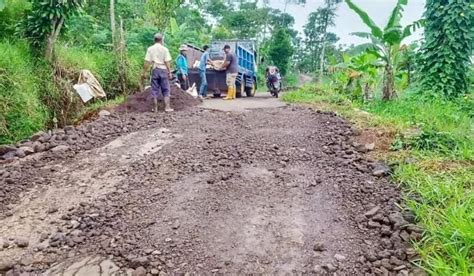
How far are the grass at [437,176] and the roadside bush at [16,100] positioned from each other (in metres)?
5.24

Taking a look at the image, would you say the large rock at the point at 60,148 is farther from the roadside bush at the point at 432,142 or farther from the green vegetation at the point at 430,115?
the roadside bush at the point at 432,142

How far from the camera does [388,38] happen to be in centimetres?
764

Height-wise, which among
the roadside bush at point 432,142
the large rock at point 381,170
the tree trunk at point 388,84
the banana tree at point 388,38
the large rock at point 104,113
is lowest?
the large rock at point 381,170

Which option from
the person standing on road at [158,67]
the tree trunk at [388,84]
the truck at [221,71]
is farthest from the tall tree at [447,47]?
the truck at [221,71]

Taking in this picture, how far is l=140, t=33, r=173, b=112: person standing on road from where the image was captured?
7719mm

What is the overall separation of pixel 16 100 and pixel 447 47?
8.14 meters

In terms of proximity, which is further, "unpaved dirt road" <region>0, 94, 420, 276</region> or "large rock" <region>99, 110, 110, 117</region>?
"large rock" <region>99, 110, 110, 117</region>

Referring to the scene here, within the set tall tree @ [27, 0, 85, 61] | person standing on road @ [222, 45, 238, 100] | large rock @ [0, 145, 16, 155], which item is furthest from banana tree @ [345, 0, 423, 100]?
large rock @ [0, 145, 16, 155]

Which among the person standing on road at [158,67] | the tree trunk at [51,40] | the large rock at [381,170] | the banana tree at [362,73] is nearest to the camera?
the large rock at [381,170]

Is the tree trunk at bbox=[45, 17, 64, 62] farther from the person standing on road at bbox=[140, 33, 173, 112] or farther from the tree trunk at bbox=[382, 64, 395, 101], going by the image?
the tree trunk at bbox=[382, 64, 395, 101]

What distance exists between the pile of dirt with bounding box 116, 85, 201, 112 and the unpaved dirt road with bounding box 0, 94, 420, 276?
95.3 inches

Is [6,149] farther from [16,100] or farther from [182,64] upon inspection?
[182,64]

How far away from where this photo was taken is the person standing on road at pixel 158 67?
7.72m

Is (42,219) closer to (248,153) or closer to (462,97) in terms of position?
(248,153)
